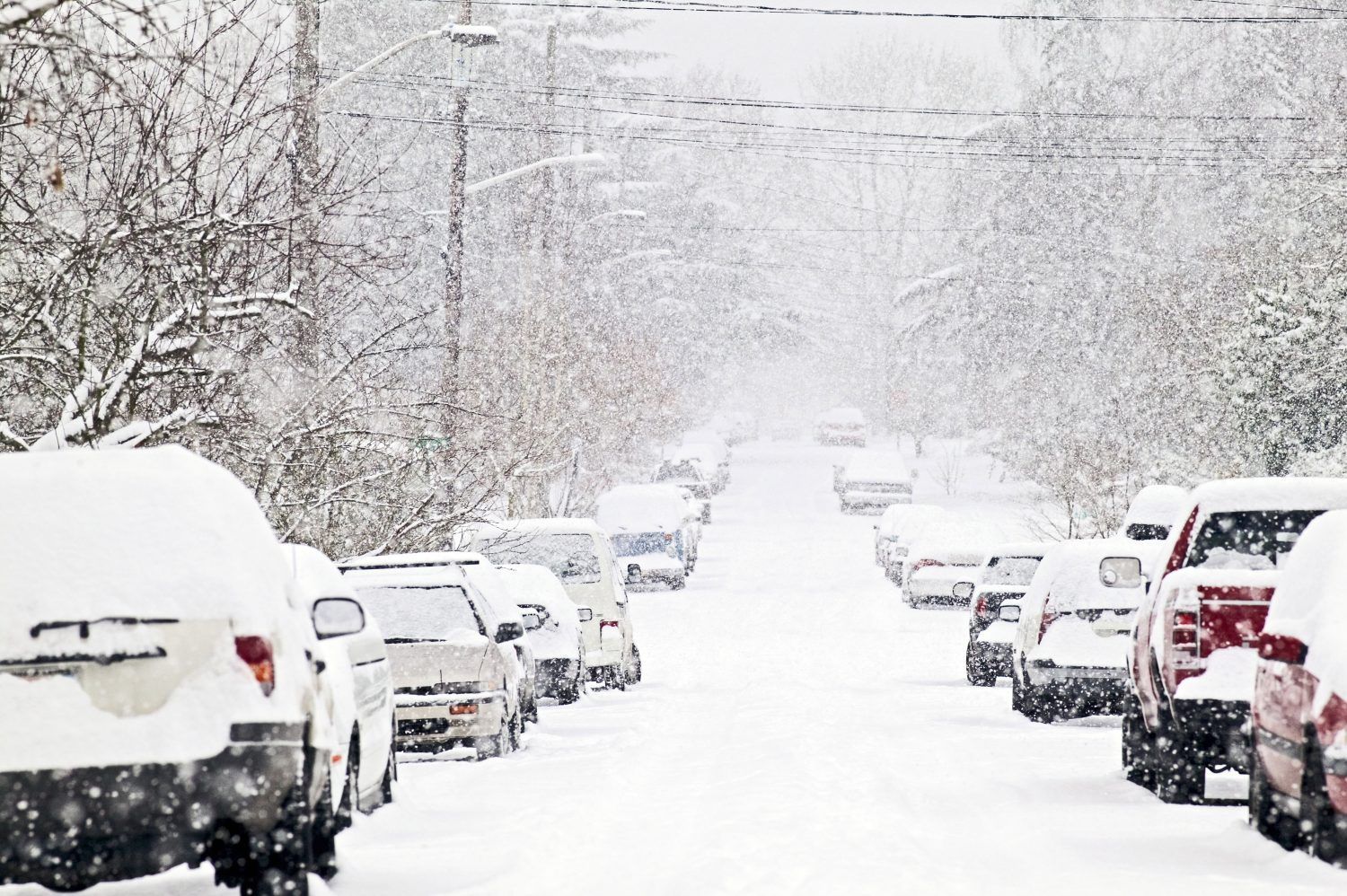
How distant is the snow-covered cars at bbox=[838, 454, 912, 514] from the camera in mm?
65125

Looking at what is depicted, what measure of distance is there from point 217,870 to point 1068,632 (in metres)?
10.7

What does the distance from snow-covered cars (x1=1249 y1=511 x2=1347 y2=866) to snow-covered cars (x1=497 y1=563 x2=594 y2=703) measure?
33.4ft

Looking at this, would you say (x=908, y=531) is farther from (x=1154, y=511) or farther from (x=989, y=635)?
(x=1154, y=511)

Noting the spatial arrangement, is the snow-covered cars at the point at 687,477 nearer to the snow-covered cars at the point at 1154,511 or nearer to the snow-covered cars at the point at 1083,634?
the snow-covered cars at the point at 1154,511

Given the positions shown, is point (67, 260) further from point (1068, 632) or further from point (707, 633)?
point (707, 633)

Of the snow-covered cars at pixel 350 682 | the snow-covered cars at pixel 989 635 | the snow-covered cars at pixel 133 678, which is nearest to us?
the snow-covered cars at pixel 133 678

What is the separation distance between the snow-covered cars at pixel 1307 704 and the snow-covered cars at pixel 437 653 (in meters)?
5.97

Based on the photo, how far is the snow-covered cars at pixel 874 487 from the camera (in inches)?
2564

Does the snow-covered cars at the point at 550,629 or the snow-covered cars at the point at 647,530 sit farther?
the snow-covered cars at the point at 647,530

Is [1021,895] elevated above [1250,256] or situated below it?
below

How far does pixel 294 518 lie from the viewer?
1733 cm

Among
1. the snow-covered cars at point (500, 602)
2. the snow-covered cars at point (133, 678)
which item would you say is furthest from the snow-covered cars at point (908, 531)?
the snow-covered cars at point (133, 678)

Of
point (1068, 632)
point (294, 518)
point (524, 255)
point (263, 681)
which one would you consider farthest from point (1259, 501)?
point (524, 255)

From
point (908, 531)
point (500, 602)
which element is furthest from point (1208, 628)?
point (908, 531)
